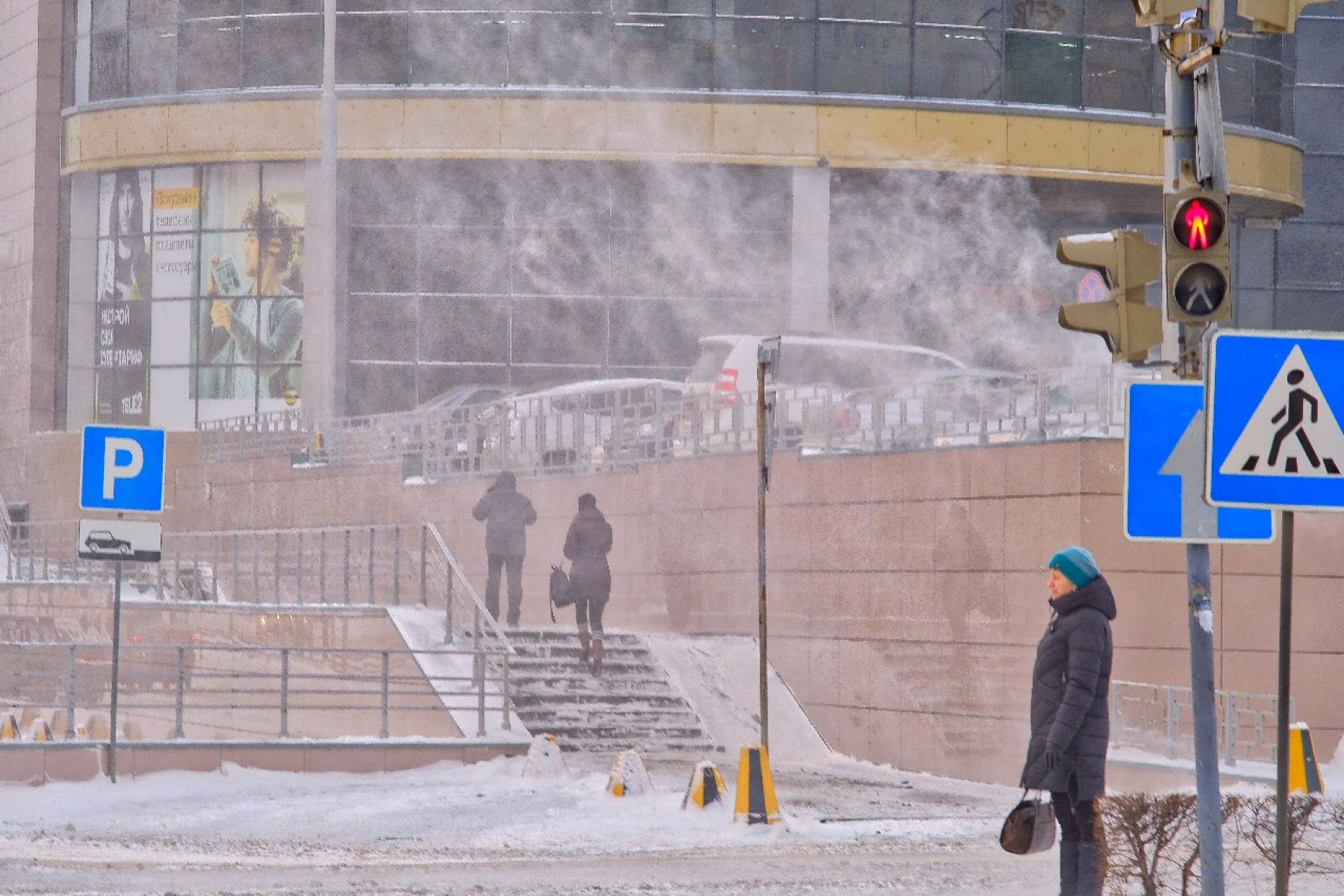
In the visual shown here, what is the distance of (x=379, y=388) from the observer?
4325cm

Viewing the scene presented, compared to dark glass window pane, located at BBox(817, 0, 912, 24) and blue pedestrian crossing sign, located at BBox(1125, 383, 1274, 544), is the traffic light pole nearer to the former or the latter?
blue pedestrian crossing sign, located at BBox(1125, 383, 1274, 544)

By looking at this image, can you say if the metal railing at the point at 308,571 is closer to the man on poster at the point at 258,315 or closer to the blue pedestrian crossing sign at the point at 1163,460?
the man on poster at the point at 258,315

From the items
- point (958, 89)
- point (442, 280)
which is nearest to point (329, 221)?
point (442, 280)

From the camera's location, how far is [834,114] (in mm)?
41094

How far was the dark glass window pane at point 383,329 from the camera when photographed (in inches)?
1695

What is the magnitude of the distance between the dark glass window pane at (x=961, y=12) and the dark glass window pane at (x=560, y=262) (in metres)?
6.82

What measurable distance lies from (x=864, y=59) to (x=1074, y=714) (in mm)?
32031

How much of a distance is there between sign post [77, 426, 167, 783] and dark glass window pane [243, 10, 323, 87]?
26107 mm

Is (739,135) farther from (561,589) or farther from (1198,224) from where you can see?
(1198,224)

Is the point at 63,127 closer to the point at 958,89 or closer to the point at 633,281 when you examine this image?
the point at 633,281

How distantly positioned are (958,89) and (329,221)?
11.3 metres

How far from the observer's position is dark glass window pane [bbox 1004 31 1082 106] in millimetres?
41344

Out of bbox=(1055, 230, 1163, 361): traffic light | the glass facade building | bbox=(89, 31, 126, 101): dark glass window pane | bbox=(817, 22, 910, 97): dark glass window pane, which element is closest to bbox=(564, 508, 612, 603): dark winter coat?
bbox=(1055, 230, 1163, 361): traffic light

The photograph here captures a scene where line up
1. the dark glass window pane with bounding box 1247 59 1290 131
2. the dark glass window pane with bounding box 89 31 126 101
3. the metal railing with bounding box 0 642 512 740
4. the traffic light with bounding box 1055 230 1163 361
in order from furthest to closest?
1. the dark glass window pane with bounding box 89 31 126 101
2. the dark glass window pane with bounding box 1247 59 1290 131
3. the metal railing with bounding box 0 642 512 740
4. the traffic light with bounding box 1055 230 1163 361
